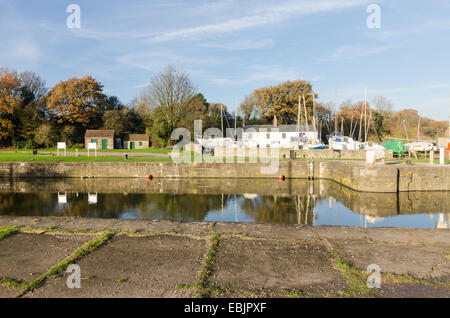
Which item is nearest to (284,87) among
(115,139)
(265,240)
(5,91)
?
(115,139)

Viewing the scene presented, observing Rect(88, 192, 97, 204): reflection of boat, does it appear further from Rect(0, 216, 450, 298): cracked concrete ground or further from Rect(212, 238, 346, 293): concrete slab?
Rect(212, 238, 346, 293): concrete slab

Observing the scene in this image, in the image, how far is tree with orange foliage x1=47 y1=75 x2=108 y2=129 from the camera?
53.9 m

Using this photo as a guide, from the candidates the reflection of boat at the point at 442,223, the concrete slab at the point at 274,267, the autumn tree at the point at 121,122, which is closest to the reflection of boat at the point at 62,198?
the concrete slab at the point at 274,267

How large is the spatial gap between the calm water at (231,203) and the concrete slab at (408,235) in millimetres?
4624

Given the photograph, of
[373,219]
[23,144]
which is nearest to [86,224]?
[373,219]

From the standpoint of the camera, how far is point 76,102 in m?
54.6

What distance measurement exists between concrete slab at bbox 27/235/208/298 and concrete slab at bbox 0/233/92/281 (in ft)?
1.84

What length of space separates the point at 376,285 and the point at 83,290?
414cm

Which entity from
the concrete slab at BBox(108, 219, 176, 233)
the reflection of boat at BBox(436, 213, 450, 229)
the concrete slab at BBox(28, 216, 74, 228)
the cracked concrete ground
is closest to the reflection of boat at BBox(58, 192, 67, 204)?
the concrete slab at BBox(28, 216, 74, 228)

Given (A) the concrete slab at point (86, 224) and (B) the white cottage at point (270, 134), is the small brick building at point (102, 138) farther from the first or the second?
(A) the concrete slab at point (86, 224)

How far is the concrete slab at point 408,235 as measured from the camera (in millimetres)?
6656

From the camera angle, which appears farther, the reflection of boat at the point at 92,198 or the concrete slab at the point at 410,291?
the reflection of boat at the point at 92,198

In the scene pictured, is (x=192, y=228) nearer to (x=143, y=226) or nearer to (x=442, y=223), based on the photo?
(x=143, y=226)
